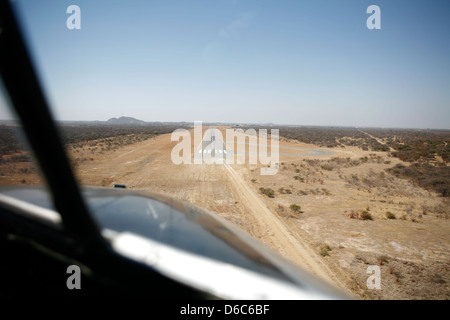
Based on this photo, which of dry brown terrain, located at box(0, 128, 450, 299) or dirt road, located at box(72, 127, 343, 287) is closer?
dry brown terrain, located at box(0, 128, 450, 299)

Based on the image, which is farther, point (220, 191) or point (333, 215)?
point (220, 191)

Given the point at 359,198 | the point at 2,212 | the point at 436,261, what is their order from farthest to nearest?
the point at 359,198 < the point at 436,261 < the point at 2,212

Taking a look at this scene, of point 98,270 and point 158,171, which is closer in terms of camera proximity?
point 98,270

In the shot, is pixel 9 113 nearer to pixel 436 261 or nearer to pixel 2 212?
pixel 2 212

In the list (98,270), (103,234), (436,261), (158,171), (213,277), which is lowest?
(436,261)

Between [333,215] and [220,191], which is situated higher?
[220,191]

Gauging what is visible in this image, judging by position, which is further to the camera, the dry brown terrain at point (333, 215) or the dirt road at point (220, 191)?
the dirt road at point (220, 191)
